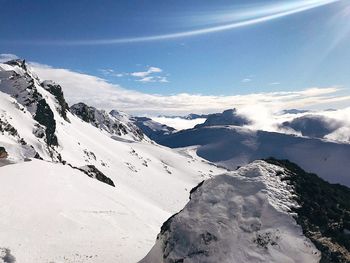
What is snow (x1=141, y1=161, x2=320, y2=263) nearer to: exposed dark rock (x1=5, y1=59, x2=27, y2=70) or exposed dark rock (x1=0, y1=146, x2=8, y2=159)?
exposed dark rock (x1=0, y1=146, x2=8, y2=159)

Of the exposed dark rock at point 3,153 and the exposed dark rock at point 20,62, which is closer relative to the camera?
the exposed dark rock at point 3,153

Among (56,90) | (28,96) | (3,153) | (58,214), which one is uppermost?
(56,90)

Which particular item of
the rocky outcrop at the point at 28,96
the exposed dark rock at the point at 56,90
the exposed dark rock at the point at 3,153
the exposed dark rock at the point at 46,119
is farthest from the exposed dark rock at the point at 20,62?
the exposed dark rock at the point at 3,153

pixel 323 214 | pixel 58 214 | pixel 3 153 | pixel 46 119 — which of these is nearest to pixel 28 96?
pixel 46 119

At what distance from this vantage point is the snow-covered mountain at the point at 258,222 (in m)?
19.4

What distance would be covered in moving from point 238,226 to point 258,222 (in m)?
1.01

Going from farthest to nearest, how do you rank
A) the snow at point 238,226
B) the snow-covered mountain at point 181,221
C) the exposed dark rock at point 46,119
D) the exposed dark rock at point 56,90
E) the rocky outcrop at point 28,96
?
the exposed dark rock at point 56,90 → the rocky outcrop at point 28,96 → the exposed dark rock at point 46,119 → the snow-covered mountain at point 181,221 → the snow at point 238,226

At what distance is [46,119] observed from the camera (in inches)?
4370

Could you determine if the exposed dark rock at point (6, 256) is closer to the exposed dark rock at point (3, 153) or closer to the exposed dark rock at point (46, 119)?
the exposed dark rock at point (3, 153)

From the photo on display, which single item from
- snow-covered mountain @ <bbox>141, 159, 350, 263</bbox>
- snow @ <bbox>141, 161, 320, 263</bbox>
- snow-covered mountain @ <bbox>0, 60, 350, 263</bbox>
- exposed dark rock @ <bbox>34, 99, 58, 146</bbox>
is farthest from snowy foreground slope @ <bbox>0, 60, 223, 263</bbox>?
exposed dark rock @ <bbox>34, 99, 58, 146</bbox>

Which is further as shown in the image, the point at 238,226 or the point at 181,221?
the point at 181,221

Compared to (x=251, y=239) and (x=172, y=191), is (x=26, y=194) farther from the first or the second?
(x=172, y=191)

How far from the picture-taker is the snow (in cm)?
1942

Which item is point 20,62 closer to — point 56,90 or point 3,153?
point 56,90
